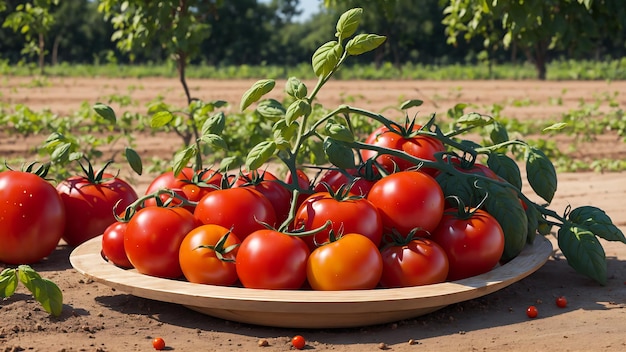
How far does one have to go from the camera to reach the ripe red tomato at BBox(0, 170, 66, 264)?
4297mm

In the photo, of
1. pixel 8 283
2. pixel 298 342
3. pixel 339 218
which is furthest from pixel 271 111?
pixel 8 283

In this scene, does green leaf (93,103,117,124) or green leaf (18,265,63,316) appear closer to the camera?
green leaf (18,265,63,316)

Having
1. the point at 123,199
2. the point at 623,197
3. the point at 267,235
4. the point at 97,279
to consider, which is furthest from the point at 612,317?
the point at 623,197

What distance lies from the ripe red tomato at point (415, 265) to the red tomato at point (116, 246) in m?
1.16

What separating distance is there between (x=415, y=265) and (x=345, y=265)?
0.32 meters

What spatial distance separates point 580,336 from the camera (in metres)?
3.37

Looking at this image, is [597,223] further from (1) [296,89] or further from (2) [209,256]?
(2) [209,256]

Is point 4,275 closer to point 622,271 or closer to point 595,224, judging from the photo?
point 595,224

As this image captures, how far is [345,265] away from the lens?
3.33 metres

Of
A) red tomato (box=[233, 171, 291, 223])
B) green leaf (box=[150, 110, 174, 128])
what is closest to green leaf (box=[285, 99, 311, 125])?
red tomato (box=[233, 171, 291, 223])

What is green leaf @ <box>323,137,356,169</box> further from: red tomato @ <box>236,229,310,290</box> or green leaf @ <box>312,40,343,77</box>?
red tomato @ <box>236,229,310,290</box>

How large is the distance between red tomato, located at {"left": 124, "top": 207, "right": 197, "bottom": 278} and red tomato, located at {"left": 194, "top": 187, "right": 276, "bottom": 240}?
4.1 inches

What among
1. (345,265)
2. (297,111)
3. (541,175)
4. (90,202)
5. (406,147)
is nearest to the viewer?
(345,265)

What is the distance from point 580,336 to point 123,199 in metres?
2.47
